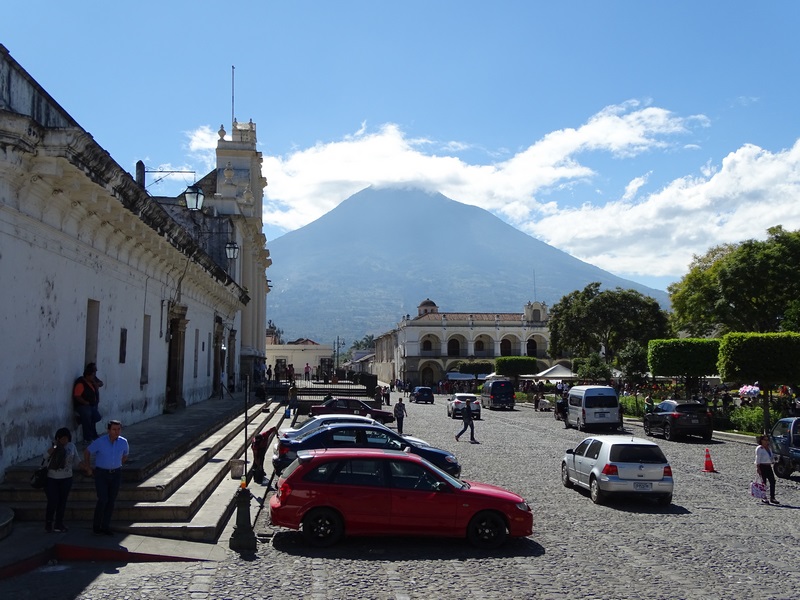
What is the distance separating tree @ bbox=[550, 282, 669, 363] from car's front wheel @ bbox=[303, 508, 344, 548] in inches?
2095

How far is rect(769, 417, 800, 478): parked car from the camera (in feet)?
51.5

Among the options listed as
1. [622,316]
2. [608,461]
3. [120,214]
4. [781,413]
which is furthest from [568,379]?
[120,214]

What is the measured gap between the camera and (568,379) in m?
48.8

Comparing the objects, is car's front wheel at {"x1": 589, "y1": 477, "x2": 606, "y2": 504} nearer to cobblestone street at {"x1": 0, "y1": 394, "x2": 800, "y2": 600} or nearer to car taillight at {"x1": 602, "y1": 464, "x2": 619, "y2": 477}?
cobblestone street at {"x1": 0, "y1": 394, "x2": 800, "y2": 600}

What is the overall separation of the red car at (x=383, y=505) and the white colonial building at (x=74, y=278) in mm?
4003

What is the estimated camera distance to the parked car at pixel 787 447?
15703 mm

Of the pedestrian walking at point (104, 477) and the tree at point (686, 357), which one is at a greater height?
the tree at point (686, 357)

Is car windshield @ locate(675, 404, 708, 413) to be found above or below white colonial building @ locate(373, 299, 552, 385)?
below

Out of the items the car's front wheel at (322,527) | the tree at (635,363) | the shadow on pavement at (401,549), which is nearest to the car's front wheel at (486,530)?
→ the shadow on pavement at (401,549)

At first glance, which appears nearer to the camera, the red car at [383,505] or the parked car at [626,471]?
the red car at [383,505]

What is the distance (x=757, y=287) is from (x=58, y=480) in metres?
42.6

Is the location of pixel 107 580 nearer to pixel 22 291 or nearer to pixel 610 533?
pixel 22 291

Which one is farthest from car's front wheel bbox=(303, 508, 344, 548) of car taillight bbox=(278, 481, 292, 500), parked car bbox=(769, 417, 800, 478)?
parked car bbox=(769, 417, 800, 478)

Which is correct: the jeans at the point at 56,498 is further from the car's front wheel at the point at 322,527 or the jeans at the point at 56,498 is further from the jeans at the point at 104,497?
the car's front wheel at the point at 322,527
